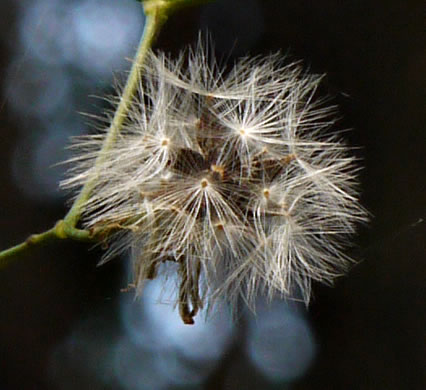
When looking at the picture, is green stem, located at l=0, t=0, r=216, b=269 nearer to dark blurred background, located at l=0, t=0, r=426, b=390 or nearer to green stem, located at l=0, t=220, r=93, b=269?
green stem, located at l=0, t=220, r=93, b=269

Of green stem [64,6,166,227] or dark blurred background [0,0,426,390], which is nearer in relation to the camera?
green stem [64,6,166,227]

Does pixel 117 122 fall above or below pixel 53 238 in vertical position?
above

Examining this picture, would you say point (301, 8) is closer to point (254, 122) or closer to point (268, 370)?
point (268, 370)

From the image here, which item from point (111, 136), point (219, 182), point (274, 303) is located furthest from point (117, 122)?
point (274, 303)

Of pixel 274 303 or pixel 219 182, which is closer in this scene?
pixel 219 182

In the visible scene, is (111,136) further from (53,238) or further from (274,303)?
(274,303)

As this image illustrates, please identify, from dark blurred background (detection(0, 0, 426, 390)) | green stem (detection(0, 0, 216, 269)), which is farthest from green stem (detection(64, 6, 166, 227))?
dark blurred background (detection(0, 0, 426, 390))
